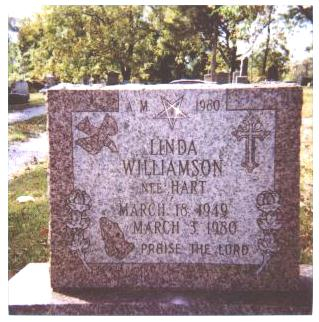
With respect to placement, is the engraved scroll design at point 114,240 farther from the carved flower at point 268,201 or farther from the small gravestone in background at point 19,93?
the small gravestone in background at point 19,93

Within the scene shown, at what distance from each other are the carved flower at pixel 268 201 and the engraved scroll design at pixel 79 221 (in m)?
1.21

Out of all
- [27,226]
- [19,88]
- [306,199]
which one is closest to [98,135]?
[27,226]

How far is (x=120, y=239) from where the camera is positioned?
3.16m

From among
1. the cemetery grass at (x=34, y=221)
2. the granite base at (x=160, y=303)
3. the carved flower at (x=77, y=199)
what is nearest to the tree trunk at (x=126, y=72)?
the cemetery grass at (x=34, y=221)

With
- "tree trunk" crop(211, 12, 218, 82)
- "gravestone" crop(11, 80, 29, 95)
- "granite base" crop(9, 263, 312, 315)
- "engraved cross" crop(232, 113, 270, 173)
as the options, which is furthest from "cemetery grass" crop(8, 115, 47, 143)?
"engraved cross" crop(232, 113, 270, 173)

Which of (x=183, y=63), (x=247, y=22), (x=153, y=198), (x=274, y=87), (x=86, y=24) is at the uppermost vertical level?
(x=86, y=24)

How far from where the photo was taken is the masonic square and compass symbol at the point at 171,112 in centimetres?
303

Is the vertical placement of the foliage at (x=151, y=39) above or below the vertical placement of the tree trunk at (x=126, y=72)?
above

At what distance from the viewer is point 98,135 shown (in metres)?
3.08

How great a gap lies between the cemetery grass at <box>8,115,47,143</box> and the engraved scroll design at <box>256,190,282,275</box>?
8.73 meters

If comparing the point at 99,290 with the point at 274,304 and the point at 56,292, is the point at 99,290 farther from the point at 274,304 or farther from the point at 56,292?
the point at 274,304

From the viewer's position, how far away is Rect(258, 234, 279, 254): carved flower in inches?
122

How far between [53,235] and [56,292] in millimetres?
405
